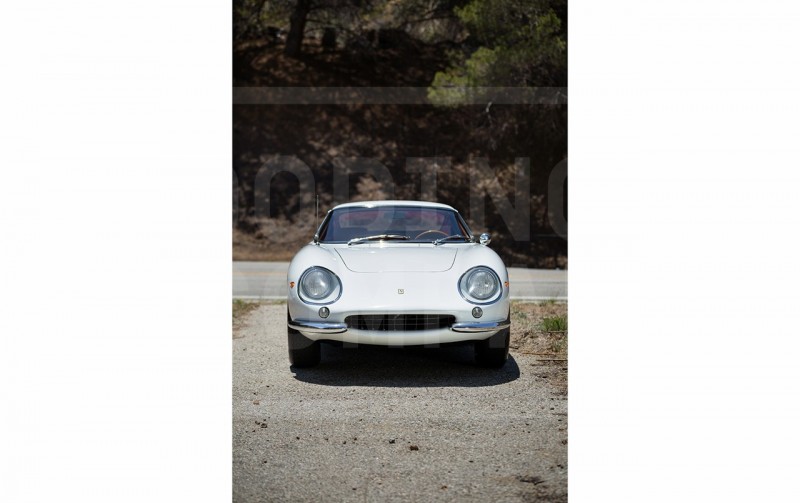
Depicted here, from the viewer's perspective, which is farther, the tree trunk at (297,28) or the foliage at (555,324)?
the tree trunk at (297,28)

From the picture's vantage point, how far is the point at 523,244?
26.4 feet

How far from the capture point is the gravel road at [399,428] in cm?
227

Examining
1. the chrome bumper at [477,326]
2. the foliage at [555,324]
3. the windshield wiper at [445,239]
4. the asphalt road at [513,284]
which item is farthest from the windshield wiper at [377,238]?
the asphalt road at [513,284]

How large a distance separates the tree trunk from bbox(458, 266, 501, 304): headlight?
13.5ft

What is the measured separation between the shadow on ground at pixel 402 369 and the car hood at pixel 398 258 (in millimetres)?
420

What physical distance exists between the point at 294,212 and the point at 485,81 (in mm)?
3797

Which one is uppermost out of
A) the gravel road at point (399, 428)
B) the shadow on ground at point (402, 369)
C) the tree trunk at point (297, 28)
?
the tree trunk at point (297, 28)

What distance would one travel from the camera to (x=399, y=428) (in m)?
2.69

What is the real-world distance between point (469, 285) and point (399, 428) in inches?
39.3

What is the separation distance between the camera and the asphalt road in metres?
5.87

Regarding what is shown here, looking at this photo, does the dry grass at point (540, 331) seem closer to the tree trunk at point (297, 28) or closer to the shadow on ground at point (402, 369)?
the shadow on ground at point (402, 369)
